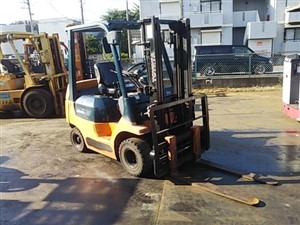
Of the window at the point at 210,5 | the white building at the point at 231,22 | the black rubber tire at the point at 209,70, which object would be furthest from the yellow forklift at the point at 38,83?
the window at the point at 210,5

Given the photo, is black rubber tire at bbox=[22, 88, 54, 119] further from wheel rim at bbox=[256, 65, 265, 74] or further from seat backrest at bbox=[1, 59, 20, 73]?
wheel rim at bbox=[256, 65, 265, 74]

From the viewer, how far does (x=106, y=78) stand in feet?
17.0

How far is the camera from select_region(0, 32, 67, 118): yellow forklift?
29.5 ft

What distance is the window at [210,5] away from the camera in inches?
960

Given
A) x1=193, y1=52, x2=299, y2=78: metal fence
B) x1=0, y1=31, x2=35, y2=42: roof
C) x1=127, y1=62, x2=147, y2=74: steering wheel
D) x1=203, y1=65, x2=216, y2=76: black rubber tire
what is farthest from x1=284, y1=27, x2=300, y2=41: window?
x1=127, y1=62, x2=147, y2=74: steering wheel

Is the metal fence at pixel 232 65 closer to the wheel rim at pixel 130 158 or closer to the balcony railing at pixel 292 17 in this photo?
the wheel rim at pixel 130 158

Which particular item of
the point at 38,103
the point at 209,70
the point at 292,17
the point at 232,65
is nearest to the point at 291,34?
the point at 292,17

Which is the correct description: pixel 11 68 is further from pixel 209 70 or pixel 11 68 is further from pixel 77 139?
pixel 209 70

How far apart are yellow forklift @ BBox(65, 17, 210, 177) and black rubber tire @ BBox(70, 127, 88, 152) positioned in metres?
0.26

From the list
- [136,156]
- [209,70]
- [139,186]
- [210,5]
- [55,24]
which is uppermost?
[55,24]

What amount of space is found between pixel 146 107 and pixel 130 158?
85 cm

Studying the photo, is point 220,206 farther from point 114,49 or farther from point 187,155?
point 114,49

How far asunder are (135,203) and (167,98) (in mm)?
1706

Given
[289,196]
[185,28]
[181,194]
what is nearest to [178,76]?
[185,28]
